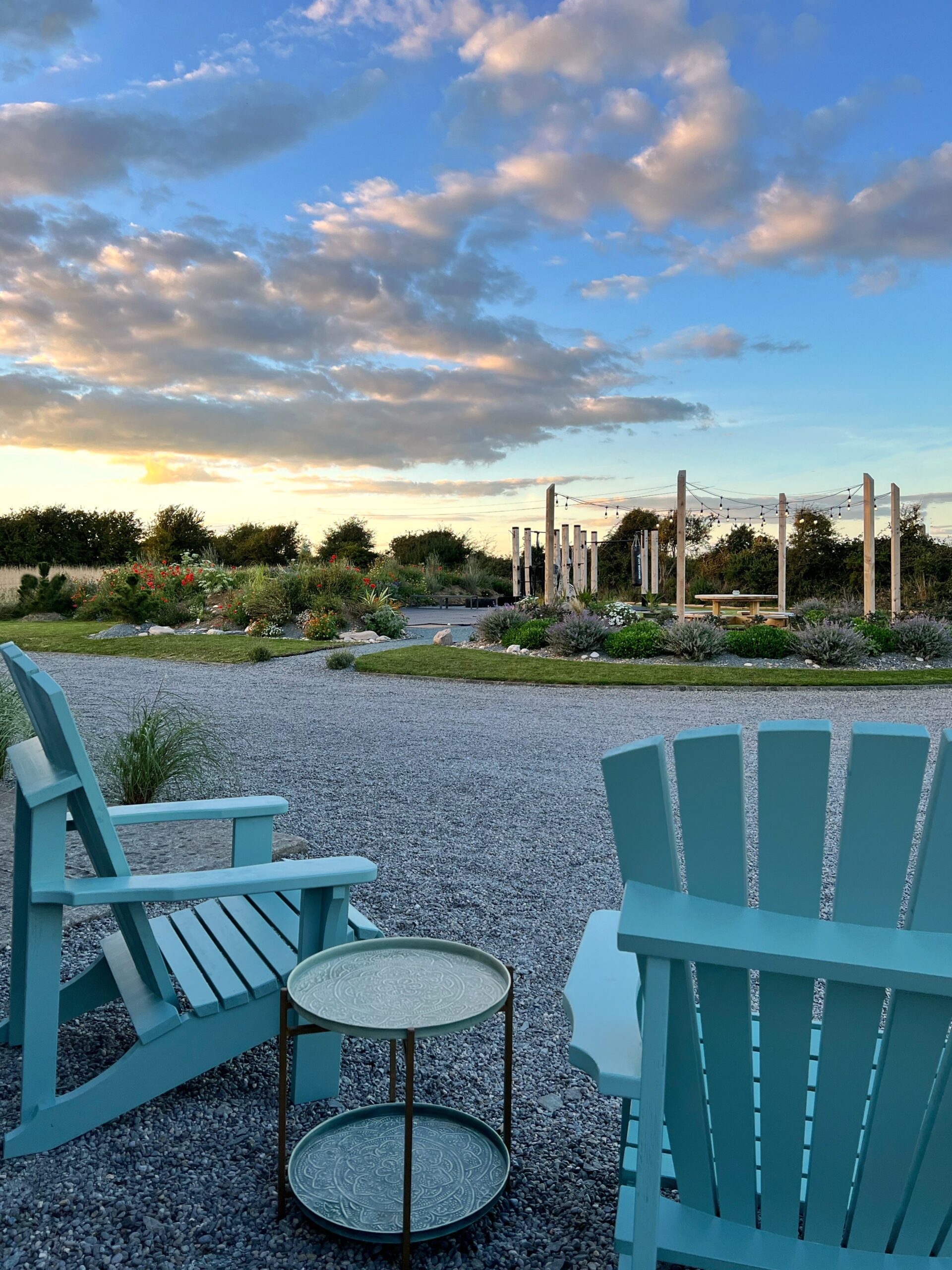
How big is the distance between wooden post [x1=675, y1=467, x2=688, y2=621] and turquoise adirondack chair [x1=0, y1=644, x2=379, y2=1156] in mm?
13446

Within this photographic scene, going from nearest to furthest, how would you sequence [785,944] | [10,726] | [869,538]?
1. [785,944]
2. [10,726]
3. [869,538]

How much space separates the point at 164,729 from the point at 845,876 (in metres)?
4.58

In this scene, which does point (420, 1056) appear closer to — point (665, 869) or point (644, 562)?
point (665, 869)

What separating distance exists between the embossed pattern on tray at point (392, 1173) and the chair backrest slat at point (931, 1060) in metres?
0.78

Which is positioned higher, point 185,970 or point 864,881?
point 864,881

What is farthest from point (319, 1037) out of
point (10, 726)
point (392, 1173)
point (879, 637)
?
point (879, 637)

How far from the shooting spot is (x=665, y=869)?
1.15 metres

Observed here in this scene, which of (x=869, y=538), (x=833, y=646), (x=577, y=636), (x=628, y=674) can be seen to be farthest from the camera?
(x=869, y=538)

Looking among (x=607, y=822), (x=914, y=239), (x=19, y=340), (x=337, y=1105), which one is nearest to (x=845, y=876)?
(x=337, y=1105)

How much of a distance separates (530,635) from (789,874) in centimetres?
1300

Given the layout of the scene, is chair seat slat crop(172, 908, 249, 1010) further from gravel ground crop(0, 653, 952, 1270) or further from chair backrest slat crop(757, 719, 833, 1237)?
chair backrest slat crop(757, 719, 833, 1237)

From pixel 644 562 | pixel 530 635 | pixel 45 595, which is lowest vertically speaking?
pixel 530 635

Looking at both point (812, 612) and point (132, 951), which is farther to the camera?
point (812, 612)

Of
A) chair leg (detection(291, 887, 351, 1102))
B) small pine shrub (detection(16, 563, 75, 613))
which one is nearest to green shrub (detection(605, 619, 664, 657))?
chair leg (detection(291, 887, 351, 1102))
